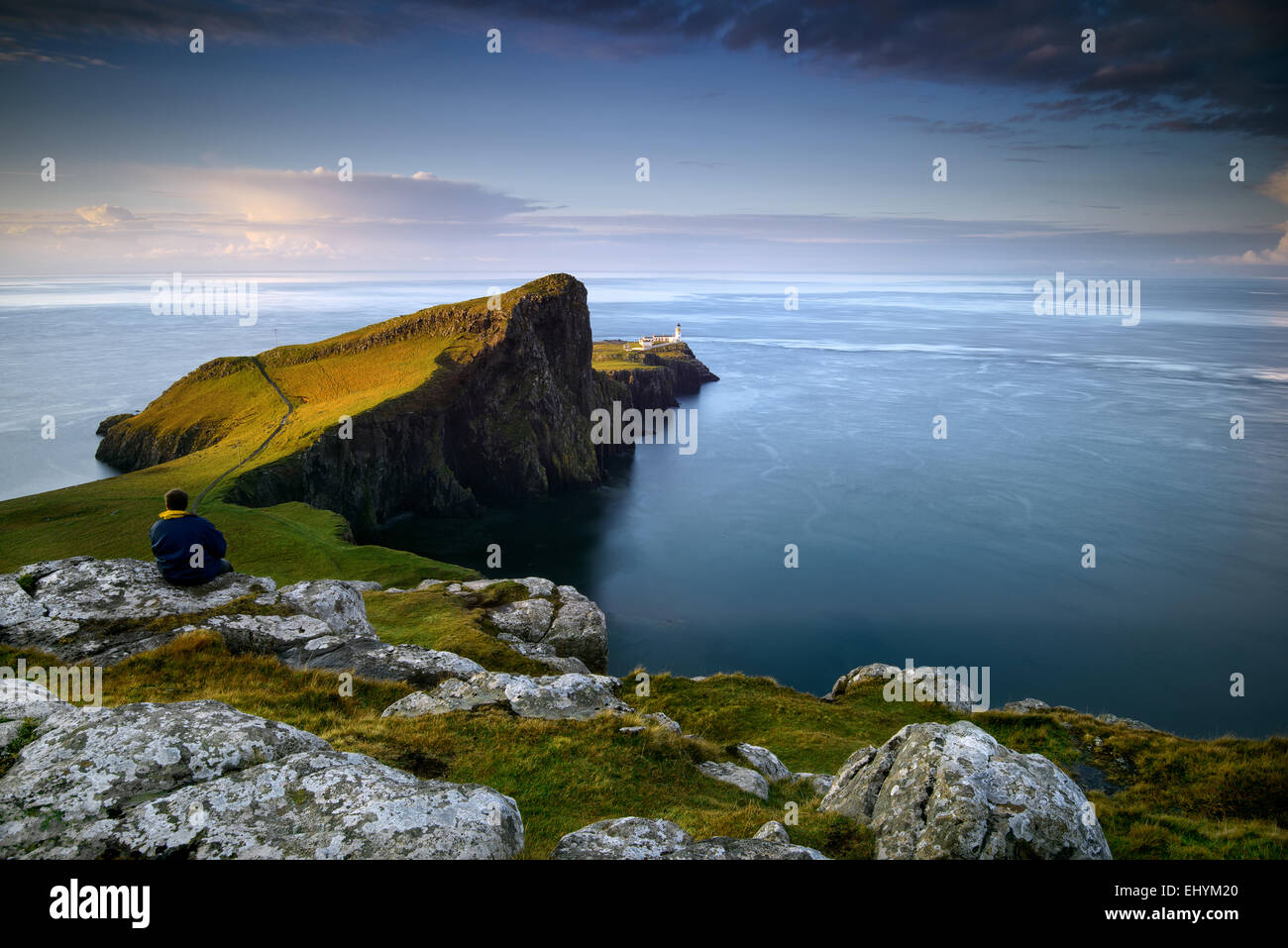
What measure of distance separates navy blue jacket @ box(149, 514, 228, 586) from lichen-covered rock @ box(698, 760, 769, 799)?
1609 cm

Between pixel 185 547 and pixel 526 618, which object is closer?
pixel 185 547

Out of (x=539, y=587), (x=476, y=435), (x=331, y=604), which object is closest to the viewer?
(x=331, y=604)

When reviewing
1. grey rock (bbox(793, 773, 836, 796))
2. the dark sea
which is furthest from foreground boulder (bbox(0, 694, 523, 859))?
the dark sea

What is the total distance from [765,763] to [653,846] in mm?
11872

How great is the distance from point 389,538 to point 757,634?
5815 centimetres

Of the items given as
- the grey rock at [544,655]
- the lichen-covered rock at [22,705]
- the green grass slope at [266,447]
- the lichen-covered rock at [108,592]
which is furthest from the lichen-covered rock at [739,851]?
the green grass slope at [266,447]

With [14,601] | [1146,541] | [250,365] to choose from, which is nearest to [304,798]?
[14,601]

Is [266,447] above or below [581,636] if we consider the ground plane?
above

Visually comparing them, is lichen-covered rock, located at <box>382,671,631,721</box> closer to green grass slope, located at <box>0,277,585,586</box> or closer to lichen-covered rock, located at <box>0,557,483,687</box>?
lichen-covered rock, located at <box>0,557,483,687</box>

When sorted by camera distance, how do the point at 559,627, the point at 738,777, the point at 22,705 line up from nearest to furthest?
1. the point at 22,705
2. the point at 738,777
3. the point at 559,627

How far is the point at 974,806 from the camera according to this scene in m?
12.1

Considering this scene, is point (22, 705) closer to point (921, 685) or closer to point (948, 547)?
point (921, 685)

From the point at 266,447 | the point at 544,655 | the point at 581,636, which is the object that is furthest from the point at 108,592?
the point at 266,447

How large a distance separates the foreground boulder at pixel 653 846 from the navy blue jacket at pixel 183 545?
15.6m
